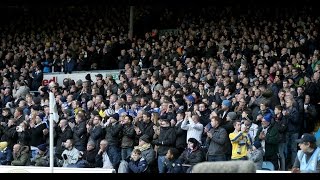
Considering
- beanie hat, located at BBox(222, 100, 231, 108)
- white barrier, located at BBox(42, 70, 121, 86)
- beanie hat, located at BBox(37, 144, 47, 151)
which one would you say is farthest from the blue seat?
white barrier, located at BBox(42, 70, 121, 86)

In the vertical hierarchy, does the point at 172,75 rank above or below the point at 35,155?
above

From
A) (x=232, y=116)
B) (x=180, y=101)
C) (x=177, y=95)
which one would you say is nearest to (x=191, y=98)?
(x=180, y=101)

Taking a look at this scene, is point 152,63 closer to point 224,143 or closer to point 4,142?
point 4,142

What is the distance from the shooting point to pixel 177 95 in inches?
572

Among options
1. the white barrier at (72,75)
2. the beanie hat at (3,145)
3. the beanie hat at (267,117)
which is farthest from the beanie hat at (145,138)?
the white barrier at (72,75)

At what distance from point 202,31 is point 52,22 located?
28.3 feet

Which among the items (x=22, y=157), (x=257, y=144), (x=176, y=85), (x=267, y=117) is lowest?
(x=22, y=157)

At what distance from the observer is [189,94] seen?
14.9m

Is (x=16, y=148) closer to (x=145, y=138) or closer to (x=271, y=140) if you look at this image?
(x=145, y=138)

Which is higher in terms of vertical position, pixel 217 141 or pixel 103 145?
pixel 217 141

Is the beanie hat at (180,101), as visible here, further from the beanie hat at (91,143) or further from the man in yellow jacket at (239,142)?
the man in yellow jacket at (239,142)

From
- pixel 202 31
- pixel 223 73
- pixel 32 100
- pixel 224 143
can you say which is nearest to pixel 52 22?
pixel 202 31

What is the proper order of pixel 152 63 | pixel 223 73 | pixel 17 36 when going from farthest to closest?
pixel 17 36, pixel 152 63, pixel 223 73

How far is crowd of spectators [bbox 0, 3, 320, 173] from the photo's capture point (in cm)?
1206
